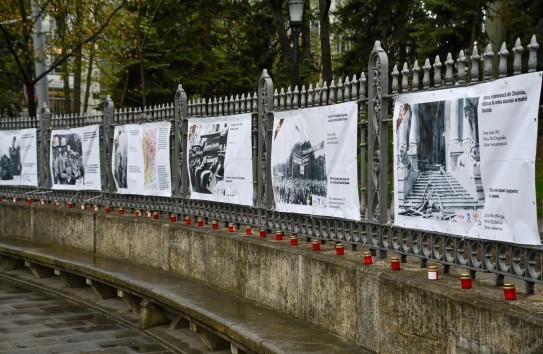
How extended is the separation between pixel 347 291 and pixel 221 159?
3.83 m

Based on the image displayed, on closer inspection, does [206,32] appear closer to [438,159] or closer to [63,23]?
[63,23]

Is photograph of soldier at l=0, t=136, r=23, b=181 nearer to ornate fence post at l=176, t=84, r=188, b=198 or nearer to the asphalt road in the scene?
the asphalt road

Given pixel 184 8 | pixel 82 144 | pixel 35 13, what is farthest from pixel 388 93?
pixel 184 8

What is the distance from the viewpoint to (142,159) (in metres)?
13.3

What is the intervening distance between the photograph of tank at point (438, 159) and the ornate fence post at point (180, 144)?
5314 millimetres

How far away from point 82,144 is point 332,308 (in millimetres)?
8543

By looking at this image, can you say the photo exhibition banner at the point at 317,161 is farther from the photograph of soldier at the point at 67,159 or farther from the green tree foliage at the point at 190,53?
the green tree foliage at the point at 190,53

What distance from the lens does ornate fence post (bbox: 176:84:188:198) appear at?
12.3 meters

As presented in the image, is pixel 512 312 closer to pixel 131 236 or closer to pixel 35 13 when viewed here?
pixel 131 236

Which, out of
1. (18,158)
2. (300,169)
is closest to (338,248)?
(300,169)

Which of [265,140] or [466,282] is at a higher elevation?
[265,140]

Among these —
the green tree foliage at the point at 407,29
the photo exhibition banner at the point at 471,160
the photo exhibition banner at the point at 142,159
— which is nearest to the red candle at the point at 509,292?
the photo exhibition banner at the point at 471,160

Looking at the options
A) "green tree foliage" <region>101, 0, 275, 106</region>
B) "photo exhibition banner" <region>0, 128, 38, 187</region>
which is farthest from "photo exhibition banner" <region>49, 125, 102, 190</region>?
"green tree foliage" <region>101, 0, 275, 106</region>

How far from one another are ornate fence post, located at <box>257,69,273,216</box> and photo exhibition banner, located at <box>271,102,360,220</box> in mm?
183
